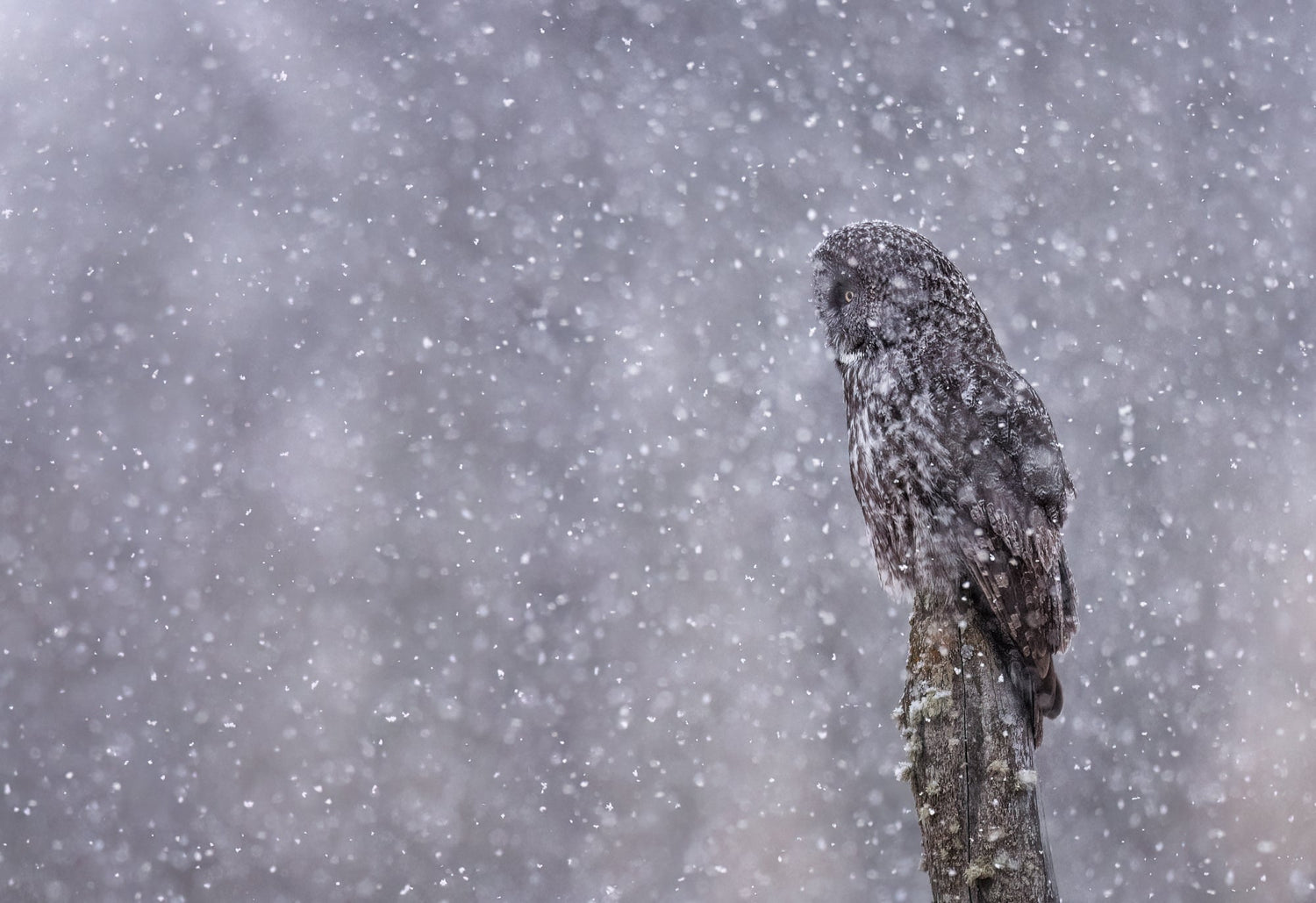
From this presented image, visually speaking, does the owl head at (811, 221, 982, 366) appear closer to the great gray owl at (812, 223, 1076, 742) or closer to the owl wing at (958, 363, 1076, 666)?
the great gray owl at (812, 223, 1076, 742)

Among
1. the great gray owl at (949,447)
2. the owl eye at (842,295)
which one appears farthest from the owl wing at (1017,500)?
the owl eye at (842,295)

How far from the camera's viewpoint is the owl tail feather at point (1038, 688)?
170 cm

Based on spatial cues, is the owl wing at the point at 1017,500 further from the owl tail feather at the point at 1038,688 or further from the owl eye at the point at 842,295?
the owl eye at the point at 842,295

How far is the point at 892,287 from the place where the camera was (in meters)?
2.02

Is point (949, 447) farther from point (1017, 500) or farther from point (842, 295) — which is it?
point (842, 295)

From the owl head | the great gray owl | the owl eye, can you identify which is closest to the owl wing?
the great gray owl

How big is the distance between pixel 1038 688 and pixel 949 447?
1.65 ft

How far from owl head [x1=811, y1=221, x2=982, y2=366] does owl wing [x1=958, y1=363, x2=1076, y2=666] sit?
0.60ft

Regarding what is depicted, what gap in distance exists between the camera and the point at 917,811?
5.21 ft

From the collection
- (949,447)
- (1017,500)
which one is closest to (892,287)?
(949,447)

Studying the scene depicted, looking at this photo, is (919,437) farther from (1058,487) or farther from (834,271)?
(834,271)

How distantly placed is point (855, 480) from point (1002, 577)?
1.41 ft

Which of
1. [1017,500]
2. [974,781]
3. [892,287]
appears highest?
[892,287]

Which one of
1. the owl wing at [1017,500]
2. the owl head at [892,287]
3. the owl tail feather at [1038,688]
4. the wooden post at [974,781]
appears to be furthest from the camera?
the owl head at [892,287]
